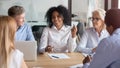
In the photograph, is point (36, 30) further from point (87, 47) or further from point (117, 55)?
point (117, 55)

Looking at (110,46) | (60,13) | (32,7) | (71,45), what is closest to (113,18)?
(110,46)

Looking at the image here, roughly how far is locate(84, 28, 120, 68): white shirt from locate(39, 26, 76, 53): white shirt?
59.7 inches

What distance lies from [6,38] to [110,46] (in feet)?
2.38

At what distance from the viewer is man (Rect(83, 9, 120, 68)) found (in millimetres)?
1861

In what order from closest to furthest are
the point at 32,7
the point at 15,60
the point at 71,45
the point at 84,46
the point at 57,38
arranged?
the point at 15,60 → the point at 71,45 → the point at 84,46 → the point at 57,38 → the point at 32,7

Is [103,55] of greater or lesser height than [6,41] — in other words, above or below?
below

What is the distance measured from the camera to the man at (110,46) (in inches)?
73.3

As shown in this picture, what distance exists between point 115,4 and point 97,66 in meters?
3.02

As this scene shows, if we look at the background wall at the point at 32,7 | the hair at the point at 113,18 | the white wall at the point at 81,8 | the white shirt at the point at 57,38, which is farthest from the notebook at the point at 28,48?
the white wall at the point at 81,8

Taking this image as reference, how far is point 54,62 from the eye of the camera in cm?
264

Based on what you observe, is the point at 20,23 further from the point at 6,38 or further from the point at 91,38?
the point at 6,38

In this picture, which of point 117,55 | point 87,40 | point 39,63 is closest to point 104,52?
point 117,55

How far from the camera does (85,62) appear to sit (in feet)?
7.91

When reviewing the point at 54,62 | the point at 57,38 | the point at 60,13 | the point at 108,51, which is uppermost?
the point at 60,13
